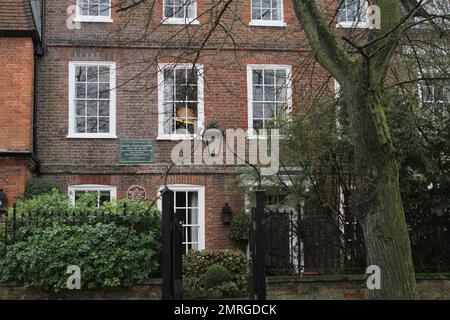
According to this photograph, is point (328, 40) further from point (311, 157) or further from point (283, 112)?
point (283, 112)

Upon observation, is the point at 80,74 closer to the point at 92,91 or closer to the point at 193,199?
the point at 92,91

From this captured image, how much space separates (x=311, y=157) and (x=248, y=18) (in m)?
6.43

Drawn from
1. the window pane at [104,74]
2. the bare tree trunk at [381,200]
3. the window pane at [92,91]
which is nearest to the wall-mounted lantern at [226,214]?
the window pane at [92,91]

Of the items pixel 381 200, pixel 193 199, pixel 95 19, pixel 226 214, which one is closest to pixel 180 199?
pixel 193 199

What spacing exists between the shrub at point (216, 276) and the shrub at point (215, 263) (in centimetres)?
15

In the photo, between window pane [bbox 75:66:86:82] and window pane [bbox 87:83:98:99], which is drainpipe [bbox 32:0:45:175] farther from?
window pane [bbox 87:83:98:99]

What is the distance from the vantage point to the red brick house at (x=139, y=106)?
Result: 57.1 feet

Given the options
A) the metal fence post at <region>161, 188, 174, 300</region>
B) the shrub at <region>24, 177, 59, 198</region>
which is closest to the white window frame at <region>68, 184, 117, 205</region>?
the shrub at <region>24, 177, 59, 198</region>

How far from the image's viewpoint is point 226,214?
683 inches

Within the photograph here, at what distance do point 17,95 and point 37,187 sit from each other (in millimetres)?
2372

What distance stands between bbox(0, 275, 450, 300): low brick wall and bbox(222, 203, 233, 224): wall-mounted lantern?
238 inches

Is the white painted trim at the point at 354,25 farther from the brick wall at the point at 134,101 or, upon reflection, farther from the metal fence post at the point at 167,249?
the metal fence post at the point at 167,249

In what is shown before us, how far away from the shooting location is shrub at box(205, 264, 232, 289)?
42.8 feet

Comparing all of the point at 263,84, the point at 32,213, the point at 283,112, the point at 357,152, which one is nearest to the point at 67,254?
the point at 32,213
